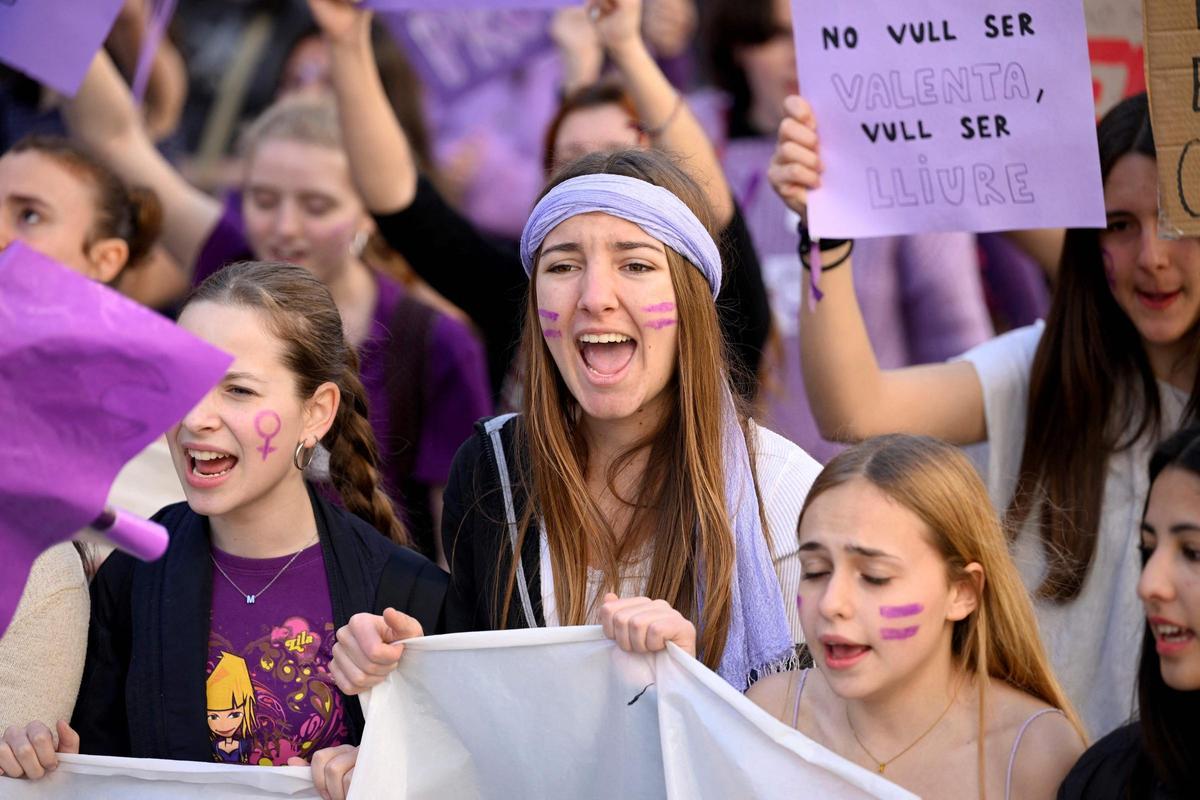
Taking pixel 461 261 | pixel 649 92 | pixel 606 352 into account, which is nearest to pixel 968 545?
pixel 606 352

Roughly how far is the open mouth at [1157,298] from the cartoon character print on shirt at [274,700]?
1.83 metres

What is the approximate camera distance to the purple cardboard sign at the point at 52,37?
3355mm

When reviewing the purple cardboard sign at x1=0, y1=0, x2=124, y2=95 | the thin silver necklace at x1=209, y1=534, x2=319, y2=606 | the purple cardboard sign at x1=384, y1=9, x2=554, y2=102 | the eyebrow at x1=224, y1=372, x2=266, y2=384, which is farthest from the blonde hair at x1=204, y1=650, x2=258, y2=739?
the purple cardboard sign at x1=384, y1=9, x2=554, y2=102

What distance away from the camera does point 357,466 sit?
3.40 meters

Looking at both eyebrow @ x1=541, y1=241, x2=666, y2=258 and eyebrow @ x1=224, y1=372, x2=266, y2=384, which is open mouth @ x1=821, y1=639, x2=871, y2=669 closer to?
eyebrow @ x1=541, y1=241, x2=666, y2=258

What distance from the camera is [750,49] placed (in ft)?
17.2

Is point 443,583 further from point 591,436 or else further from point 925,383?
point 925,383

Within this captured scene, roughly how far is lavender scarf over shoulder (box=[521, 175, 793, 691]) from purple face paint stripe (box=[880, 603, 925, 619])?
12.1 inches

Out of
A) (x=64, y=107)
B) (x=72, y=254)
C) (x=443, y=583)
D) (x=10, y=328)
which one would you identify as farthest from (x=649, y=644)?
(x=64, y=107)

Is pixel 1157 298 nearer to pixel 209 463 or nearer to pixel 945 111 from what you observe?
pixel 945 111

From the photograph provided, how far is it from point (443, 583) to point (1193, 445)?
140cm

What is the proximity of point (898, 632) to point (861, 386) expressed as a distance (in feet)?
3.49

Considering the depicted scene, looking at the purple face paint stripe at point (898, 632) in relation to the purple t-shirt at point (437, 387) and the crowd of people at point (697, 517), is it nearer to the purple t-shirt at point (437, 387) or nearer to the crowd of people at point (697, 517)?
the crowd of people at point (697, 517)

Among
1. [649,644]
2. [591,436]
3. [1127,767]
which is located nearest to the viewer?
[1127,767]
